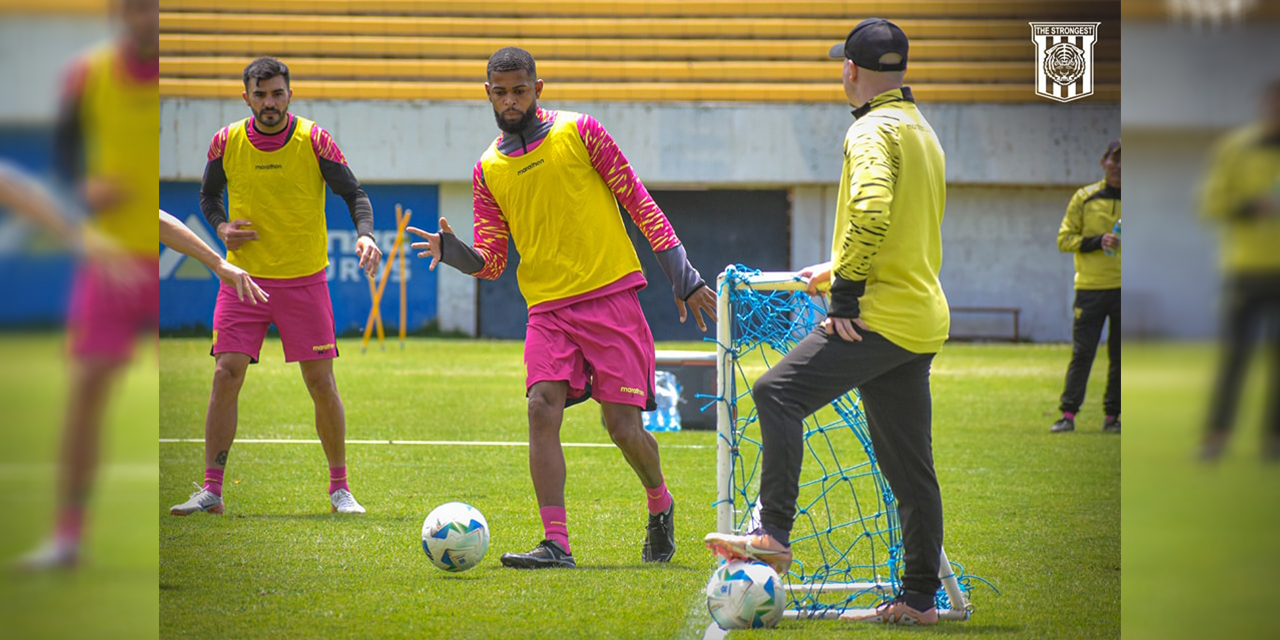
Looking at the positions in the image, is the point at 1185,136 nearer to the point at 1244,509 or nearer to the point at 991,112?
the point at 1244,509

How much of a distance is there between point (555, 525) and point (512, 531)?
2.98 feet

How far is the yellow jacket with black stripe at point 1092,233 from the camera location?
8922 millimetres

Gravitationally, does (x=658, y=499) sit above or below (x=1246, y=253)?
below

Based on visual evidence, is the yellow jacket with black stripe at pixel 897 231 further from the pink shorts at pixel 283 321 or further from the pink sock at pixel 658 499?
the pink shorts at pixel 283 321

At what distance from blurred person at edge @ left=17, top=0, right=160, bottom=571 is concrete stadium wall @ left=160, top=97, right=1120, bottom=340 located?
2100 centimetres

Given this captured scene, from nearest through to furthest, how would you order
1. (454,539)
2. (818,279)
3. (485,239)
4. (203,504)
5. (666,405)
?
(818,279) → (454,539) → (485,239) → (203,504) → (666,405)

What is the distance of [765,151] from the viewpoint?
21484 mm

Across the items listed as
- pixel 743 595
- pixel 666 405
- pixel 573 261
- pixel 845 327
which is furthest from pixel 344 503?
pixel 666 405

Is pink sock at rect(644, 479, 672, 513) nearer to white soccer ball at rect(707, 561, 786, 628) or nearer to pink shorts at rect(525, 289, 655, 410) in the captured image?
pink shorts at rect(525, 289, 655, 410)

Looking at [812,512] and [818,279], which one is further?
[812,512]

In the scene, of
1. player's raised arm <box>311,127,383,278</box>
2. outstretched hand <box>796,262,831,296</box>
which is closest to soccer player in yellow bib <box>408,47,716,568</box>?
outstretched hand <box>796,262,831,296</box>

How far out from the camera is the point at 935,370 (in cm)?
1527

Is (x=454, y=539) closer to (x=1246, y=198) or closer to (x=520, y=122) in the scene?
(x=520, y=122)

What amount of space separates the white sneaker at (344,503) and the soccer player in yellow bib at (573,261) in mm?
1470
